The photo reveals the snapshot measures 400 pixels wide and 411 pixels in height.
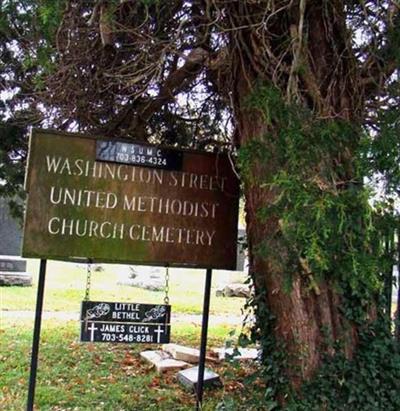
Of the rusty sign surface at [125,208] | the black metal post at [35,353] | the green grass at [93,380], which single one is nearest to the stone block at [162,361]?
the green grass at [93,380]

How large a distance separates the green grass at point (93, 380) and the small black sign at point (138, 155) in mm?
1817

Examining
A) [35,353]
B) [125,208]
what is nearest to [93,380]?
[35,353]

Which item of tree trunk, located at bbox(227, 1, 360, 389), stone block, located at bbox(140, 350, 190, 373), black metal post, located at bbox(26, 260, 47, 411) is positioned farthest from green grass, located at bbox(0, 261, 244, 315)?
tree trunk, located at bbox(227, 1, 360, 389)

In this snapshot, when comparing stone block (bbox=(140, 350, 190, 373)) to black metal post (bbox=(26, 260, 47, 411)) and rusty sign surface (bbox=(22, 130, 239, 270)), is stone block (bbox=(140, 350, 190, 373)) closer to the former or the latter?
rusty sign surface (bbox=(22, 130, 239, 270))

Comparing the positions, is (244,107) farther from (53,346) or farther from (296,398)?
(53,346)

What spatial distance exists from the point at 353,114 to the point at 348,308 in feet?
4.61

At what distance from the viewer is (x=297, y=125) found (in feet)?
12.1

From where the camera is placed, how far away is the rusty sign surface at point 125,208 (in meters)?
4.43

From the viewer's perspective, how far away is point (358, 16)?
14.5 feet

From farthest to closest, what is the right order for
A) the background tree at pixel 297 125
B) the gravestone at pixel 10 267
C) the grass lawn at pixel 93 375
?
the gravestone at pixel 10 267
the grass lawn at pixel 93 375
the background tree at pixel 297 125

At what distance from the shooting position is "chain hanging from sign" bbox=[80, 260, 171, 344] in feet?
15.3

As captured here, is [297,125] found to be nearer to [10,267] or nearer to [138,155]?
[138,155]

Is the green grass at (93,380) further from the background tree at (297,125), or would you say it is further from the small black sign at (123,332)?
the background tree at (297,125)

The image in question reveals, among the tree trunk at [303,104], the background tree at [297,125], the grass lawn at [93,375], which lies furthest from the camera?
the grass lawn at [93,375]
